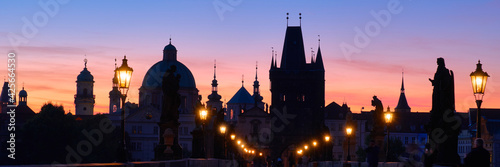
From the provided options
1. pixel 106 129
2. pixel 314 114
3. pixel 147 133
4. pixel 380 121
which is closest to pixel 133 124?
pixel 147 133

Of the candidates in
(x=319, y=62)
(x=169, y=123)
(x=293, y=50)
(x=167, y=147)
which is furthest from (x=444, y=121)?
(x=319, y=62)

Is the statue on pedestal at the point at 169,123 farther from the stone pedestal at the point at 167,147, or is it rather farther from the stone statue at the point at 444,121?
the stone statue at the point at 444,121

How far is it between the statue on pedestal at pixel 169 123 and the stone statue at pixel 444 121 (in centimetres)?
1094

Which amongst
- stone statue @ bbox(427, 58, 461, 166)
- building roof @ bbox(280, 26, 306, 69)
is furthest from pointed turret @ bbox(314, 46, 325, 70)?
stone statue @ bbox(427, 58, 461, 166)

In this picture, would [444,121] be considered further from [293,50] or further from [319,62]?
[319,62]

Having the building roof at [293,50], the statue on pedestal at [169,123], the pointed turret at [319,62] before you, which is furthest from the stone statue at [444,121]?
the pointed turret at [319,62]

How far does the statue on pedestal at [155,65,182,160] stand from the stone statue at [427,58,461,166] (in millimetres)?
10937

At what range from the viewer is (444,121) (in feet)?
93.2

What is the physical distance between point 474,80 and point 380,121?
72.1 ft

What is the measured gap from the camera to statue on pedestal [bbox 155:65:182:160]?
119 ft

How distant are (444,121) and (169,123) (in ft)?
39.4

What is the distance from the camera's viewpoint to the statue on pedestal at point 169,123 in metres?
36.2

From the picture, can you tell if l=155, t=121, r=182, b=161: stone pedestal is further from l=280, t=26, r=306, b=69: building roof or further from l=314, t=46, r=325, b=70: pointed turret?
l=314, t=46, r=325, b=70: pointed turret

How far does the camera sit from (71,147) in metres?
148
